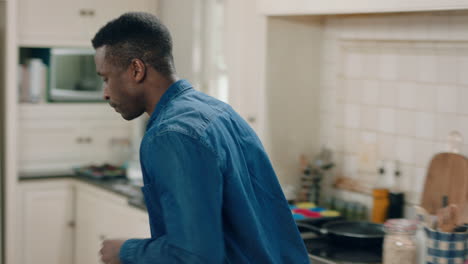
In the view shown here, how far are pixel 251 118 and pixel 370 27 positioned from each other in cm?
66

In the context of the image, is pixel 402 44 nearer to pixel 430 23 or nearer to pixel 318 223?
pixel 430 23

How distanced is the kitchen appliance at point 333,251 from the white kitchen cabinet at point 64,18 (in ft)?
6.63

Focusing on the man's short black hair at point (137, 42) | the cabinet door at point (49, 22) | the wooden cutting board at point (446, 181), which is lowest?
the wooden cutting board at point (446, 181)

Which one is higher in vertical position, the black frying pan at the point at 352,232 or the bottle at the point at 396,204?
the bottle at the point at 396,204

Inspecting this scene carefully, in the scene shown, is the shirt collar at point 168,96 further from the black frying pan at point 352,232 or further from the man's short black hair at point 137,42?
the black frying pan at point 352,232

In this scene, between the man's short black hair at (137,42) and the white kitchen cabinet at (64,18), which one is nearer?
the man's short black hair at (137,42)

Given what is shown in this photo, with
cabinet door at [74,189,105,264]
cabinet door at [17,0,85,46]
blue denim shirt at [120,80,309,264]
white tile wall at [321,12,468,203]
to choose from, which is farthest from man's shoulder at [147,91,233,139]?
cabinet door at [17,0,85,46]

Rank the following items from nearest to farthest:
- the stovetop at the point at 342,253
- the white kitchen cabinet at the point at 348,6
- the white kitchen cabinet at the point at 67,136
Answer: the white kitchen cabinet at the point at 348,6, the stovetop at the point at 342,253, the white kitchen cabinet at the point at 67,136

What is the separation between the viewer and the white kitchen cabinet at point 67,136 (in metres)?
4.14

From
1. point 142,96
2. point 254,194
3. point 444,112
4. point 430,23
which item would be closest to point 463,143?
point 444,112

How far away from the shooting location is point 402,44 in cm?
295

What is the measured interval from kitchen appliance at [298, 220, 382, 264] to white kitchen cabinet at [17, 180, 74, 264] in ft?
5.99

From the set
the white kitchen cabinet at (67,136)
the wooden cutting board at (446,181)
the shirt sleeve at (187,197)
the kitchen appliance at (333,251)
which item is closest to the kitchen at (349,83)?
the wooden cutting board at (446,181)

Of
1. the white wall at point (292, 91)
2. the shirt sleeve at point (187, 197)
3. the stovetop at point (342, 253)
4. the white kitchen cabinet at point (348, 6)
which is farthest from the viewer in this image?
the white wall at point (292, 91)
